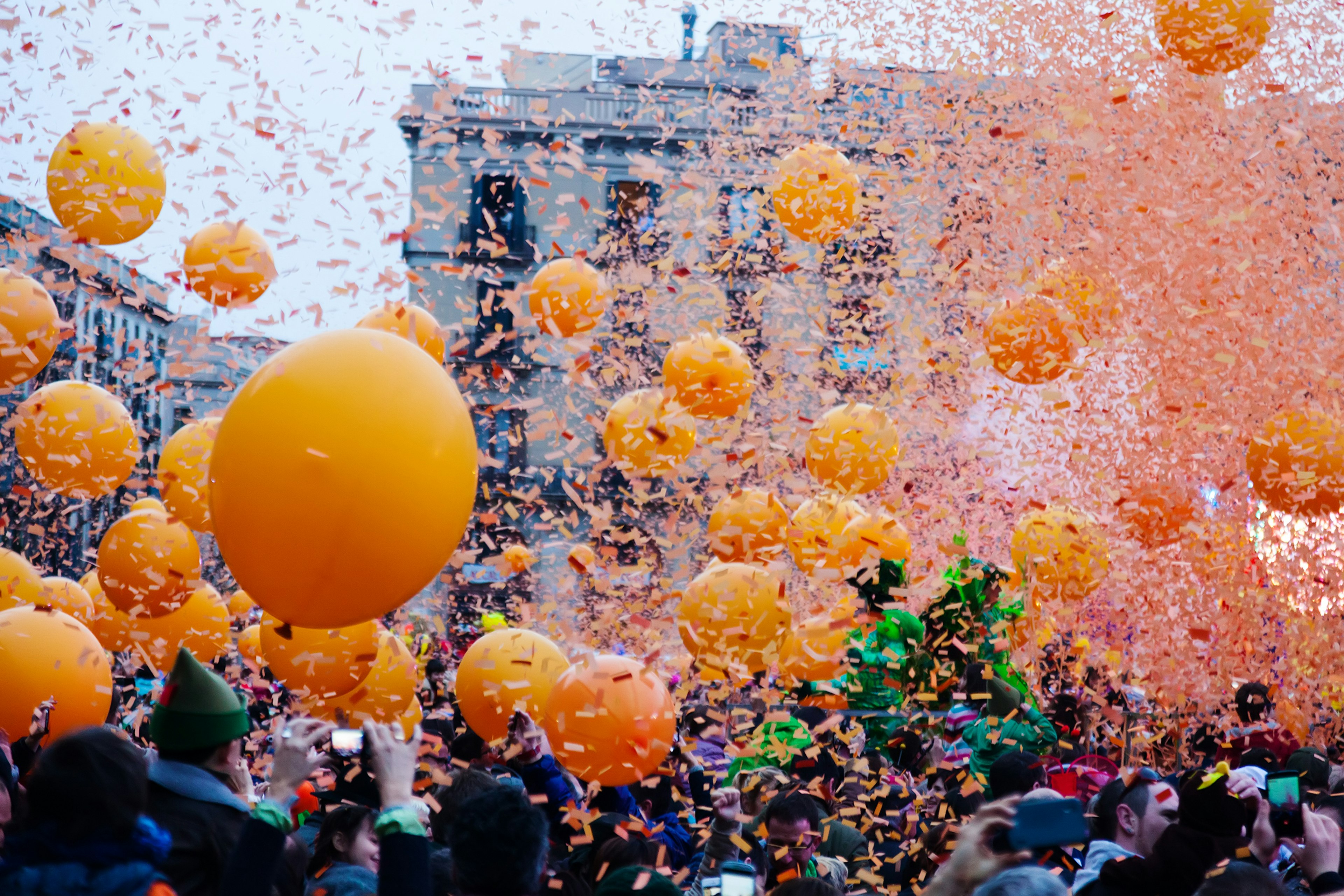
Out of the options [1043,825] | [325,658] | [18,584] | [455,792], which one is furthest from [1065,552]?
[18,584]

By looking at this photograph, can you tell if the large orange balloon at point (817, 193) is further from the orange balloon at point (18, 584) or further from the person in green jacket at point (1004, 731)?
the orange balloon at point (18, 584)

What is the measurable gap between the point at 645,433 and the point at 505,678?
1.33m

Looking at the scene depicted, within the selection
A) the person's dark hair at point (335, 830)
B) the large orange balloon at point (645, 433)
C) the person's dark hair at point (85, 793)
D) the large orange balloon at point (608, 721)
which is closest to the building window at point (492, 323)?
the large orange balloon at point (645, 433)

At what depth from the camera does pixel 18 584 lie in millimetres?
6031

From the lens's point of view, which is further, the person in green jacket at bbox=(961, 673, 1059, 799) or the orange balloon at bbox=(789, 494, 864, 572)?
the orange balloon at bbox=(789, 494, 864, 572)

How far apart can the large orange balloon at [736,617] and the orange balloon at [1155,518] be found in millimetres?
2225

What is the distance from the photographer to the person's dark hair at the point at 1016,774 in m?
4.36

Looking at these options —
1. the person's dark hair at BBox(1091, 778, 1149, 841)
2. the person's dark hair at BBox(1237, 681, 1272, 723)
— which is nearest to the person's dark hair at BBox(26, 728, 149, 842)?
the person's dark hair at BBox(1091, 778, 1149, 841)

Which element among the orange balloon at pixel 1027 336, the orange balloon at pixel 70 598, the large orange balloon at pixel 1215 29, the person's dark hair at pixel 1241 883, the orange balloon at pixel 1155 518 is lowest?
the orange balloon at pixel 70 598

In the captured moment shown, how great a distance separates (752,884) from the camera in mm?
3092

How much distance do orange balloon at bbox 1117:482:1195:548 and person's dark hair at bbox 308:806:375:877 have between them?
430 cm

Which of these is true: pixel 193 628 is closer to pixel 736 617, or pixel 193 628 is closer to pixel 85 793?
pixel 736 617

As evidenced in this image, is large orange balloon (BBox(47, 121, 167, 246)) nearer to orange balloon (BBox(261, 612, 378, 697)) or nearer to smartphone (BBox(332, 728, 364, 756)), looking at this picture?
orange balloon (BBox(261, 612, 378, 697))

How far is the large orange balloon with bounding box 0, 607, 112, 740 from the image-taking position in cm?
463
